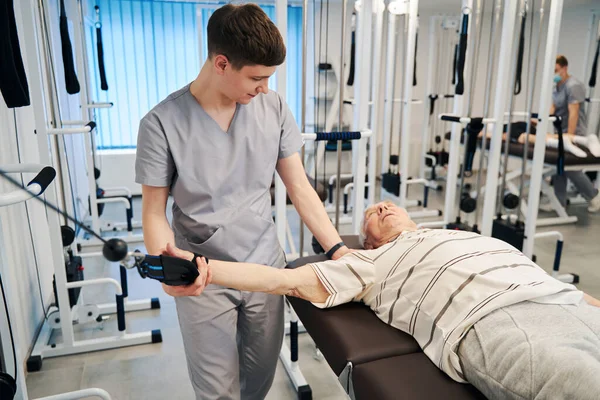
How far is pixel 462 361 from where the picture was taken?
115cm

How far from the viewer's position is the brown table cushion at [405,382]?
1073 mm

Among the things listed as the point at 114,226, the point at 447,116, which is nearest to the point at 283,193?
the point at 447,116

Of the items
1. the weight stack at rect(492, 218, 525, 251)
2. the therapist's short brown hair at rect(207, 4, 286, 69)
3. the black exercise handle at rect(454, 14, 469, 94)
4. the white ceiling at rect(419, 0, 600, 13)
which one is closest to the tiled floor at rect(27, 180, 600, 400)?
the weight stack at rect(492, 218, 525, 251)

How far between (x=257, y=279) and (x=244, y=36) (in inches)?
23.2

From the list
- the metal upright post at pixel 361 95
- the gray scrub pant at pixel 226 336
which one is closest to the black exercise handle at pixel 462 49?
the metal upright post at pixel 361 95

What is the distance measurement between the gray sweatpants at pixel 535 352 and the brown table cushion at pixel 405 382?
0.06m

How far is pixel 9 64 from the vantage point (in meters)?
1.27

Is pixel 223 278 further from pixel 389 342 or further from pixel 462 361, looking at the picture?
pixel 462 361

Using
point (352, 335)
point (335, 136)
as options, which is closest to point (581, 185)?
point (335, 136)

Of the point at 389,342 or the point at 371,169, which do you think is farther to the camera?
the point at 371,169

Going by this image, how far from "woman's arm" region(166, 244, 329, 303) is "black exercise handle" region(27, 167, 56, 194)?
1.03 feet

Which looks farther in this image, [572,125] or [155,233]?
[572,125]

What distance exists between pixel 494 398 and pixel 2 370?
4.05 feet

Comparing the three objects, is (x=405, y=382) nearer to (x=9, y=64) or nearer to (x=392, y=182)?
(x=9, y=64)
